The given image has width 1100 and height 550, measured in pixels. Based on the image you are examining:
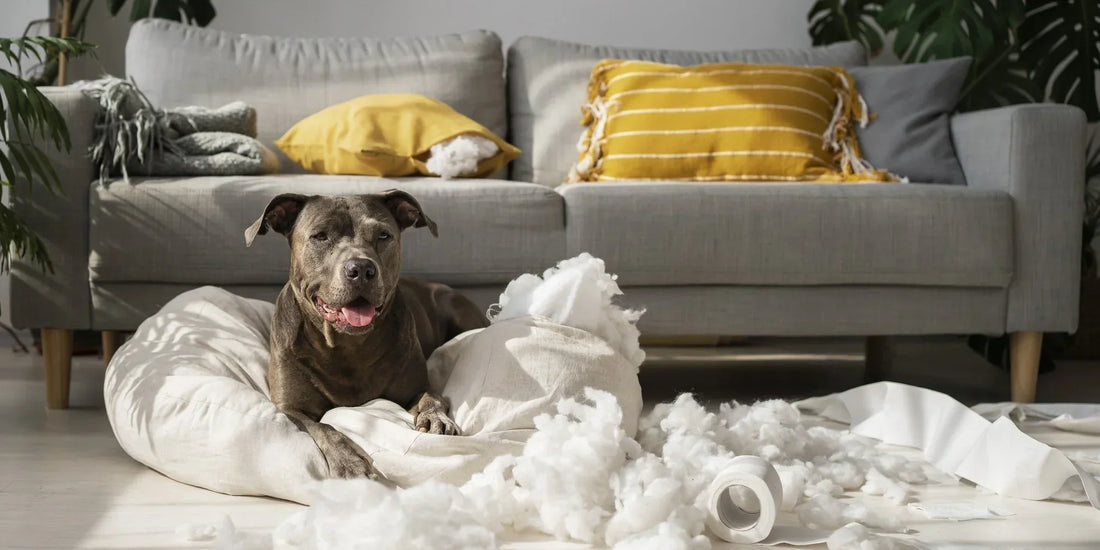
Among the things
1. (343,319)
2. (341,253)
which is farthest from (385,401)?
(341,253)

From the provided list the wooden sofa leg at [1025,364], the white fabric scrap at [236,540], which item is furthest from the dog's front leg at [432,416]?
the wooden sofa leg at [1025,364]

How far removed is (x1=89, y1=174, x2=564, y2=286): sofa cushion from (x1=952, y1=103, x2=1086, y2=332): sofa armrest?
4.00 feet

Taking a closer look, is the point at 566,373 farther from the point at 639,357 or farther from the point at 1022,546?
the point at 1022,546

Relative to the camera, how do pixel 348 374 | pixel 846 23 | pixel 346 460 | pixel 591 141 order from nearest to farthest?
1. pixel 346 460
2. pixel 348 374
3. pixel 591 141
4. pixel 846 23

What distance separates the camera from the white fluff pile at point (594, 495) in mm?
1523

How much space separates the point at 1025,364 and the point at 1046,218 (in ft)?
1.28

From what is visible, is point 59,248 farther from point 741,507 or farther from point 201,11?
point 741,507

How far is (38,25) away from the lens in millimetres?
3889

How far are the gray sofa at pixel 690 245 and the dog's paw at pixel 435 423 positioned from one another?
31.6 inches

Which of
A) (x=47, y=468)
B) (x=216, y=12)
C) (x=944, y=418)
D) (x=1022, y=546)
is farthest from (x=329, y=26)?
(x=1022, y=546)

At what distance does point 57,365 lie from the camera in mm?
2723

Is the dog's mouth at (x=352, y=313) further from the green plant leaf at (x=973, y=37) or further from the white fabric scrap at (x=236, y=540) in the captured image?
the green plant leaf at (x=973, y=37)

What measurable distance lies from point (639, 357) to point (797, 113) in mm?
1344

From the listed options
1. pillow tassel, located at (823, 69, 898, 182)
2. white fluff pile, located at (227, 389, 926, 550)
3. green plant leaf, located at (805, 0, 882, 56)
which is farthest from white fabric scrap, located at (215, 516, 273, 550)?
green plant leaf, located at (805, 0, 882, 56)
